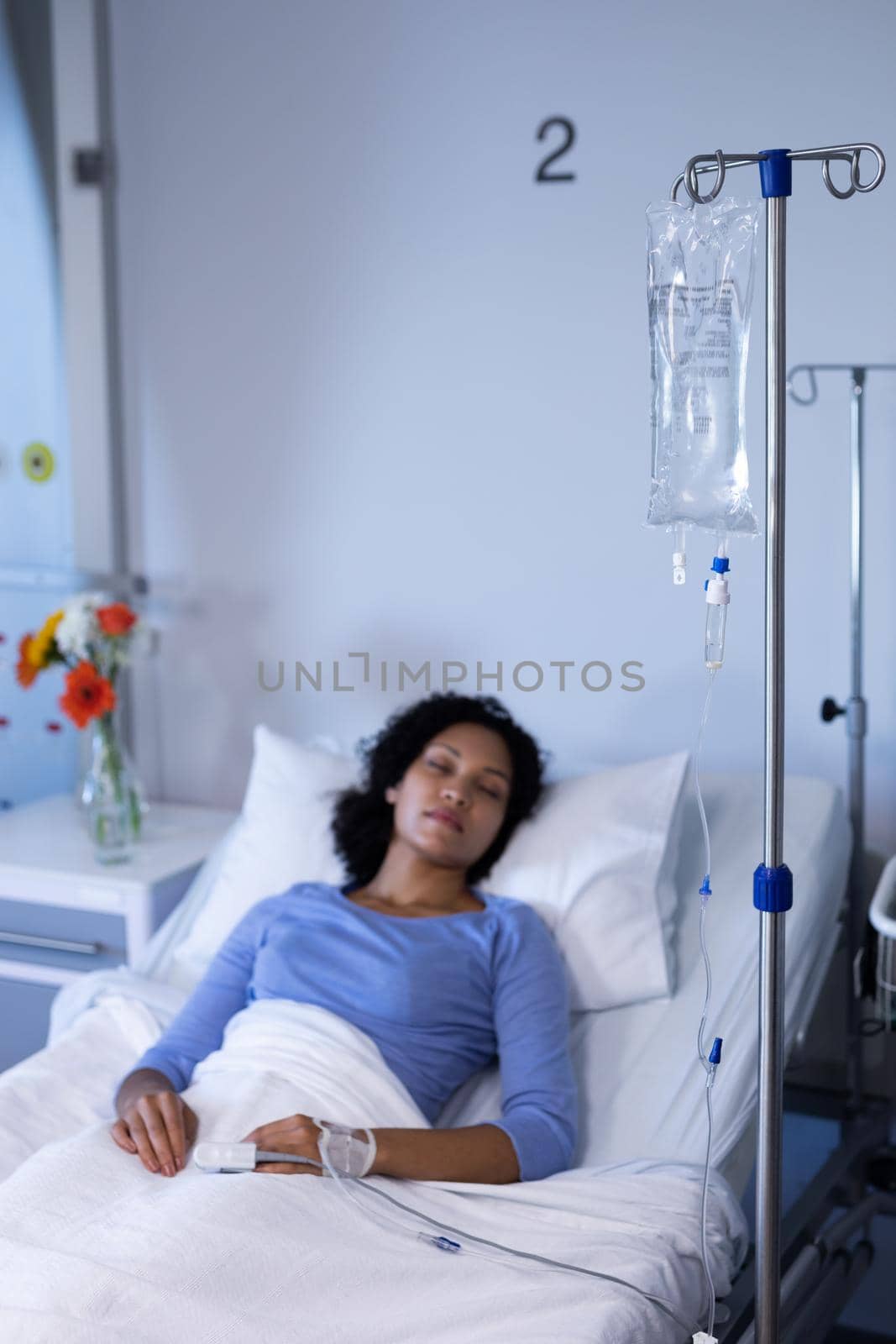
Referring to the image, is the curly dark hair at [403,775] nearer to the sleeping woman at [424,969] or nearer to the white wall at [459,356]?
the sleeping woman at [424,969]

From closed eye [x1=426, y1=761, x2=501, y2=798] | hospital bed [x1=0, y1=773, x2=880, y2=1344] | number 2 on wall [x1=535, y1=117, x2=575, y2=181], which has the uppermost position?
number 2 on wall [x1=535, y1=117, x2=575, y2=181]

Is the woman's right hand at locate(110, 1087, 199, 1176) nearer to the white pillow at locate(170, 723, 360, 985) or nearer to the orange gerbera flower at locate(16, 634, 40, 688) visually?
the white pillow at locate(170, 723, 360, 985)

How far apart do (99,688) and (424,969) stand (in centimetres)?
95

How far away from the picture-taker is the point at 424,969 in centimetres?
175

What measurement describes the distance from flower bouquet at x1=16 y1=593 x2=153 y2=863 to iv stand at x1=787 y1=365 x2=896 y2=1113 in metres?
1.21

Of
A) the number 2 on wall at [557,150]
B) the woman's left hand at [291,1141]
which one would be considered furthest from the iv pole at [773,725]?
the number 2 on wall at [557,150]

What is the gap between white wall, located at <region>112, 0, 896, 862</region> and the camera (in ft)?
7.20

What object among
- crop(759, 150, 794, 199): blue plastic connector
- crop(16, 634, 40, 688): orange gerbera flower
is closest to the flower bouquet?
crop(16, 634, 40, 688): orange gerbera flower

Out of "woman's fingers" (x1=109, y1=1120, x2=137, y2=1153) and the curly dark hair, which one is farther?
the curly dark hair

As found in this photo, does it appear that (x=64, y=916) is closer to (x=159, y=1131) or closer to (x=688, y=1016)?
(x=159, y=1131)

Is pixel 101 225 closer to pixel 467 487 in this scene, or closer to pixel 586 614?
pixel 467 487

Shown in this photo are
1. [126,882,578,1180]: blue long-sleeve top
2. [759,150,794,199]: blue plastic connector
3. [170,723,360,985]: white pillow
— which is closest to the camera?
[759,150,794,199]: blue plastic connector

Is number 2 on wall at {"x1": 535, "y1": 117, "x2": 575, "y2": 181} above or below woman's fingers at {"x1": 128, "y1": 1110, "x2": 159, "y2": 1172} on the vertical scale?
above

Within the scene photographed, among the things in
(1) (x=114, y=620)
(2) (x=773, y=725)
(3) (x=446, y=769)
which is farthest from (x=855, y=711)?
(1) (x=114, y=620)
